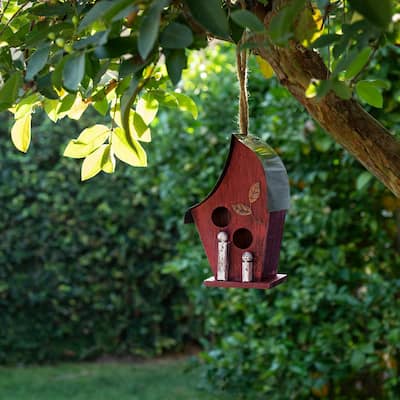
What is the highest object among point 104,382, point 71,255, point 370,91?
point 370,91

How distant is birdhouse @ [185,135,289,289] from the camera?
1.39 meters

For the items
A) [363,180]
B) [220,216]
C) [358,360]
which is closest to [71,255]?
[358,360]

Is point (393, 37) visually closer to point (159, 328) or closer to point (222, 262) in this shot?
point (222, 262)

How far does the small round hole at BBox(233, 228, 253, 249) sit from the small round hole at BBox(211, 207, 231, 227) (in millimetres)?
33

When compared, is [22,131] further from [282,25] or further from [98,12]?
[282,25]

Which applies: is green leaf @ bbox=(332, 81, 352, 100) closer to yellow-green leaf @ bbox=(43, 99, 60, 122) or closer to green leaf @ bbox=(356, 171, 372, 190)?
yellow-green leaf @ bbox=(43, 99, 60, 122)

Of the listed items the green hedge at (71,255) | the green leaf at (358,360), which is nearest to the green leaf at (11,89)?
the green leaf at (358,360)

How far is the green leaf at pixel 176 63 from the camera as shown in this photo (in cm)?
77

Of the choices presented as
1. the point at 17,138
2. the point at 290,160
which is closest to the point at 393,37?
the point at 17,138

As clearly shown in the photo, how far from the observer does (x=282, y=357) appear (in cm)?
300

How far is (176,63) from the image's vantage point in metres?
0.77

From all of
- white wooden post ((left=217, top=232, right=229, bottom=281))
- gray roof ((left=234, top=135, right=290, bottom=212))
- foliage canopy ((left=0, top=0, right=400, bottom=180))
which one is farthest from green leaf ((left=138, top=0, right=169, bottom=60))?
white wooden post ((left=217, top=232, right=229, bottom=281))

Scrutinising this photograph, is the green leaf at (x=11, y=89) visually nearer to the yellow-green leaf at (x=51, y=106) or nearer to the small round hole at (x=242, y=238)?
the yellow-green leaf at (x=51, y=106)

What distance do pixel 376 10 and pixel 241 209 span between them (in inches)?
34.4
